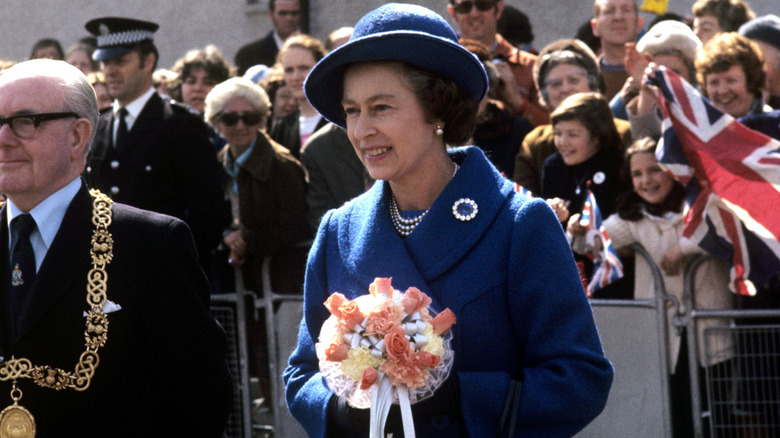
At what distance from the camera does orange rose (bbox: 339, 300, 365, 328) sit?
2.90m

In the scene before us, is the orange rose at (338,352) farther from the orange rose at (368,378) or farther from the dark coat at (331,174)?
the dark coat at (331,174)

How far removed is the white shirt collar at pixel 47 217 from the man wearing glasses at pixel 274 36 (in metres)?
7.77

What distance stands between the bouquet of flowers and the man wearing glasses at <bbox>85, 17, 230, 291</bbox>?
3.87 m

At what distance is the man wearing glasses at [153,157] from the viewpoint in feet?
21.9

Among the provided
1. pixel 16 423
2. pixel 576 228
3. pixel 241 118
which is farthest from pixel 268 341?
pixel 16 423

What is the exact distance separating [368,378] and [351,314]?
17cm

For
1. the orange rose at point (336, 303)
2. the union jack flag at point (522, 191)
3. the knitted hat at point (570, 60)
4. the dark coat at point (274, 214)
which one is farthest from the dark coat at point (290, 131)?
the orange rose at point (336, 303)

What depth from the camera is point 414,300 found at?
115 inches

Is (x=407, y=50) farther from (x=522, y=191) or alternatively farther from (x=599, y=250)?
(x=599, y=250)

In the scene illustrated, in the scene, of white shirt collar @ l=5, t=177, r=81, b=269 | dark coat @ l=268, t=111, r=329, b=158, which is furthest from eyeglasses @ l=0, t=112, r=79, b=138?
dark coat @ l=268, t=111, r=329, b=158

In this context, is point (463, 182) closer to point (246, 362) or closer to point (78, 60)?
point (246, 362)

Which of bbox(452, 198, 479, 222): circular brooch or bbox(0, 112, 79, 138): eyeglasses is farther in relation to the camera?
bbox(0, 112, 79, 138): eyeglasses

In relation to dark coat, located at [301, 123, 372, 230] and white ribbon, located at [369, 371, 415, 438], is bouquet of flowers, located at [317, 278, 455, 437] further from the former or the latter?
dark coat, located at [301, 123, 372, 230]

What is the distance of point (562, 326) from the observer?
10.0 feet
